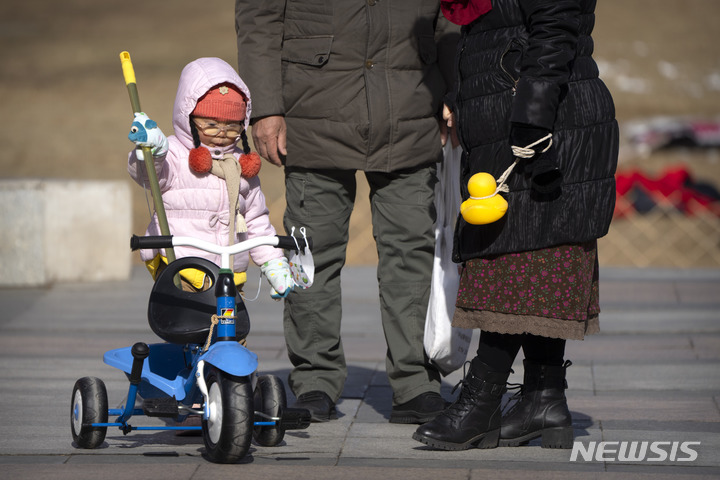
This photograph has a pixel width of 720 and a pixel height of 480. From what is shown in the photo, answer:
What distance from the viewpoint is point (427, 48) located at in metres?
4.31

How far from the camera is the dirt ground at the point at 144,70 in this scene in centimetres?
1700

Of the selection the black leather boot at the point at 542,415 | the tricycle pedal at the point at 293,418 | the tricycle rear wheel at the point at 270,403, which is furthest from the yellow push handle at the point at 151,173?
the black leather boot at the point at 542,415

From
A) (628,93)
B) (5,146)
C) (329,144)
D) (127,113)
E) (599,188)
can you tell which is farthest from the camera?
(628,93)

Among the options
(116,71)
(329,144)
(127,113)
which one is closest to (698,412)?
(329,144)

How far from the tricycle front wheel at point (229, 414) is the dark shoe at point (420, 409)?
94 centimetres

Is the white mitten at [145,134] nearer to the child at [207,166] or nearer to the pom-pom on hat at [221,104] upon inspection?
the child at [207,166]

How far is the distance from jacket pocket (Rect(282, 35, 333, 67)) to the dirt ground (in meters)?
7.28

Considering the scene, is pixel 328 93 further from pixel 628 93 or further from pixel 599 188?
pixel 628 93

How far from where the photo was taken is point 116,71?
27359 mm

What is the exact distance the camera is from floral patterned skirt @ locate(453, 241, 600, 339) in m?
3.65

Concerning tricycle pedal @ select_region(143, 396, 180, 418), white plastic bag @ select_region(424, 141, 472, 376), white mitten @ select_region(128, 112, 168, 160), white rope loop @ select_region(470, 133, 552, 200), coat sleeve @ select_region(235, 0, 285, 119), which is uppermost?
coat sleeve @ select_region(235, 0, 285, 119)

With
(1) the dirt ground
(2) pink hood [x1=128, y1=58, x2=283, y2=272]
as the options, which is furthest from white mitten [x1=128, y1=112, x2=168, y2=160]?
(1) the dirt ground

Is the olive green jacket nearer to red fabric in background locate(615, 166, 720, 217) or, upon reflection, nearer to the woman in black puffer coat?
the woman in black puffer coat

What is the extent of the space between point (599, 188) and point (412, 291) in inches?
38.6
